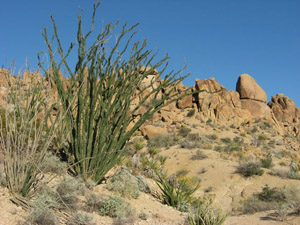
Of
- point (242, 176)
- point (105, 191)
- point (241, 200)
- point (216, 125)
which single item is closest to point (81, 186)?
point (105, 191)

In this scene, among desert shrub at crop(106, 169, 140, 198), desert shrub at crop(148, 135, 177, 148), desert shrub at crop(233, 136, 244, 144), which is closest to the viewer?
desert shrub at crop(106, 169, 140, 198)

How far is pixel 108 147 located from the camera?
22.3 feet

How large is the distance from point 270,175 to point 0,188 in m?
12.6

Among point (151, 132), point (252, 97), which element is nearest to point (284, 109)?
point (252, 97)

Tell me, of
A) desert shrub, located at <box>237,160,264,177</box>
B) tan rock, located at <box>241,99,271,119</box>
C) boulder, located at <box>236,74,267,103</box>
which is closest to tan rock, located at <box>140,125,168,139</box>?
desert shrub, located at <box>237,160,264,177</box>

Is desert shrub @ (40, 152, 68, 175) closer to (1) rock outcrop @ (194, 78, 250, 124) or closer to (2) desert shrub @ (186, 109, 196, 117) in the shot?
(2) desert shrub @ (186, 109, 196, 117)

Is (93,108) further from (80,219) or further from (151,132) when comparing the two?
(151,132)

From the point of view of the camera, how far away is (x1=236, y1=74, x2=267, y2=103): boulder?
42719 mm

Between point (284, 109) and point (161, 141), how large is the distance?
31.8 m

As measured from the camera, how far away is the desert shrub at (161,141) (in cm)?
2355

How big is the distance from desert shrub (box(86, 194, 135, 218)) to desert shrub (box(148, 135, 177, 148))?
17.5 metres

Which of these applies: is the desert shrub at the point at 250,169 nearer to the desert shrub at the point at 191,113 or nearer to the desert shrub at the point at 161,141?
the desert shrub at the point at 161,141

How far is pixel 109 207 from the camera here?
548cm

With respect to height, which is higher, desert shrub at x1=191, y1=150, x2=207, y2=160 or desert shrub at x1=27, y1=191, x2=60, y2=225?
desert shrub at x1=191, y1=150, x2=207, y2=160
